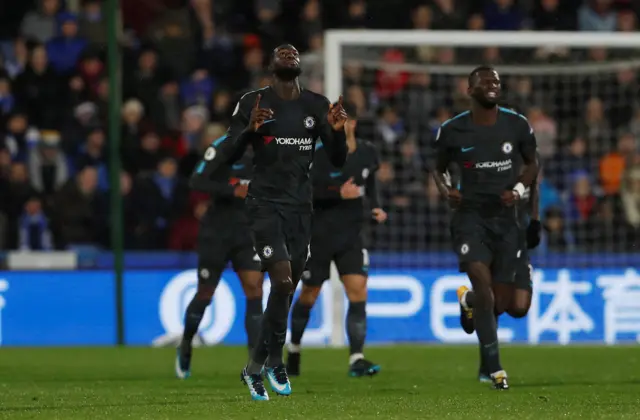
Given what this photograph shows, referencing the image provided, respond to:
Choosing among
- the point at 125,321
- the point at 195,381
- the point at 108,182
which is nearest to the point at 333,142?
the point at 195,381

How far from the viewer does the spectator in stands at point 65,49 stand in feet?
63.9

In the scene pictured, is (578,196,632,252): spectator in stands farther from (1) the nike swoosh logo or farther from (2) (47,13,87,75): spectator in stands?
(1) the nike swoosh logo

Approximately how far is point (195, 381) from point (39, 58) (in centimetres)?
880

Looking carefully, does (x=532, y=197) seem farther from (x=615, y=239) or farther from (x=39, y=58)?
(x=39, y=58)

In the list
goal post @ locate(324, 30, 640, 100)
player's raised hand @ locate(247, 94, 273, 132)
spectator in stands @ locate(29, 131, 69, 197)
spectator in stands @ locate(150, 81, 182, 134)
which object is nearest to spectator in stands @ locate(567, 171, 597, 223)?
goal post @ locate(324, 30, 640, 100)

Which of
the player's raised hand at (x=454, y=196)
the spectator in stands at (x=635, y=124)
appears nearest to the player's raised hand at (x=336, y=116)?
the player's raised hand at (x=454, y=196)

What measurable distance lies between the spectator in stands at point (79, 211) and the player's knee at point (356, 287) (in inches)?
243

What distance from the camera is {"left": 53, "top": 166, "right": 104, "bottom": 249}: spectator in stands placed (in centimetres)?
1780

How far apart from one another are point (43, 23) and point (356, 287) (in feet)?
30.1

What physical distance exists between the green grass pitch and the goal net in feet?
7.07

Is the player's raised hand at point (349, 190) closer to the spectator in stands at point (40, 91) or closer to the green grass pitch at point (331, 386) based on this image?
the green grass pitch at point (331, 386)

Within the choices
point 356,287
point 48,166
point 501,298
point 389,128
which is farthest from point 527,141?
point 48,166

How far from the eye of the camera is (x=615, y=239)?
57.5 ft

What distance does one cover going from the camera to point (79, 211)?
58.7 ft
